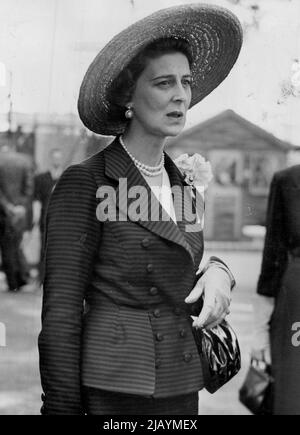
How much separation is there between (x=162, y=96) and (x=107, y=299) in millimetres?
647

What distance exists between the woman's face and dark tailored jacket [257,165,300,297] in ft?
1.50

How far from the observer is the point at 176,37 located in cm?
211

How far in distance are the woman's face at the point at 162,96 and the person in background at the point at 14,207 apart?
0.45 m

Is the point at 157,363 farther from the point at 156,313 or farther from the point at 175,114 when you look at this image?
the point at 175,114

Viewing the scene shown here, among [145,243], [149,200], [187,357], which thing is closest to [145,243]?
[145,243]

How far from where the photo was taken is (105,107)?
2.14m

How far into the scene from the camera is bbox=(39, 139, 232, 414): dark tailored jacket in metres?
1.96

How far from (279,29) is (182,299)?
979 millimetres

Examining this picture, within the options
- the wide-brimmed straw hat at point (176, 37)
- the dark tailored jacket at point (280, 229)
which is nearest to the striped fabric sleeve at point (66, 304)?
the wide-brimmed straw hat at point (176, 37)

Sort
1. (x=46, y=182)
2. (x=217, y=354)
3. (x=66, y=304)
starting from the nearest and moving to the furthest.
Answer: (x=66, y=304)
(x=217, y=354)
(x=46, y=182)

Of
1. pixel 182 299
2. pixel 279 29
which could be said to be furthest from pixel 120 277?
pixel 279 29

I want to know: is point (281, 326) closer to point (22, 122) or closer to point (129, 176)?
point (129, 176)

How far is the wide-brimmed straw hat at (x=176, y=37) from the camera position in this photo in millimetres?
2076

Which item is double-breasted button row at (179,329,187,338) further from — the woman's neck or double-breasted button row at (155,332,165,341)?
the woman's neck
